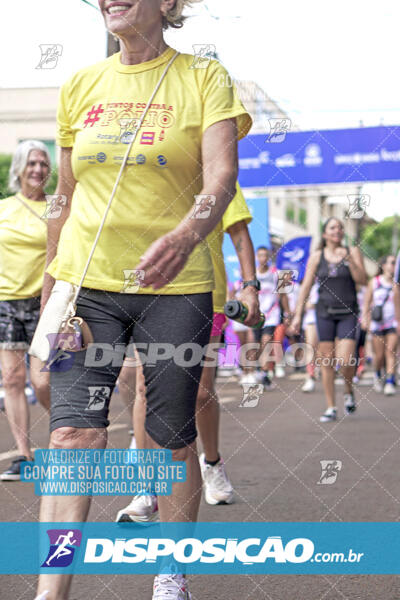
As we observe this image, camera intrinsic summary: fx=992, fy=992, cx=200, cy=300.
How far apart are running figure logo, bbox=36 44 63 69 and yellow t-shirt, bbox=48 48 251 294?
53.1 inches

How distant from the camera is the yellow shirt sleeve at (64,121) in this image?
9.88 feet

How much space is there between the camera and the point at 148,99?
2.89 m

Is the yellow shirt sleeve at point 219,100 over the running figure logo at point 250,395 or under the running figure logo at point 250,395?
over

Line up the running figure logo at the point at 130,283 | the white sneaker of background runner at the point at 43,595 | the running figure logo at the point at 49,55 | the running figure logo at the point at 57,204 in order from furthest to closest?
the running figure logo at the point at 49,55, the running figure logo at the point at 57,204, the running figure logo at the point at 130,283, the white sneaker of background runner at the point at 43,595

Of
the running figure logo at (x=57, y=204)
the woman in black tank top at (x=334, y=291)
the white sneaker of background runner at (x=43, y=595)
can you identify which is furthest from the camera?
the woman in black tank top at (x=334, y=291)

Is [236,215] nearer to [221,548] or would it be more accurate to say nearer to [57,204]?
[57,204]

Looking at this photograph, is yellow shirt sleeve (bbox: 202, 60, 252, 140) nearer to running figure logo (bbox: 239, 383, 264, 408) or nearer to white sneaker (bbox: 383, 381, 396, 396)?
running figure logo (bbox: 239, 383, 264, 408)

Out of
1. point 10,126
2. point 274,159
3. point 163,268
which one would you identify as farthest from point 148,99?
point 10,126

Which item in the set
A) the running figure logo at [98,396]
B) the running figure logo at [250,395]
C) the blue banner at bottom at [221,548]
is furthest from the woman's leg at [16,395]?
the running figure logo at [98,396]

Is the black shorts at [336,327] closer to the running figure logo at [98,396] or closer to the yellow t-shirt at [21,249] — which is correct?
the yellow t-shirt at [21,249]

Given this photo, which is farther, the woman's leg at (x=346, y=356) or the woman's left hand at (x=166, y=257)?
the woman's leg at (x=346, y=356)

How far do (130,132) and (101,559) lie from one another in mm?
1574

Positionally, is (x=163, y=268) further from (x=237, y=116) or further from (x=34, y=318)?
(x=34, y=318)

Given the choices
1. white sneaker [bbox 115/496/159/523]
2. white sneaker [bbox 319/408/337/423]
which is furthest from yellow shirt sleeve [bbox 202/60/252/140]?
white sneaker [bbox 319/408/337/423]
